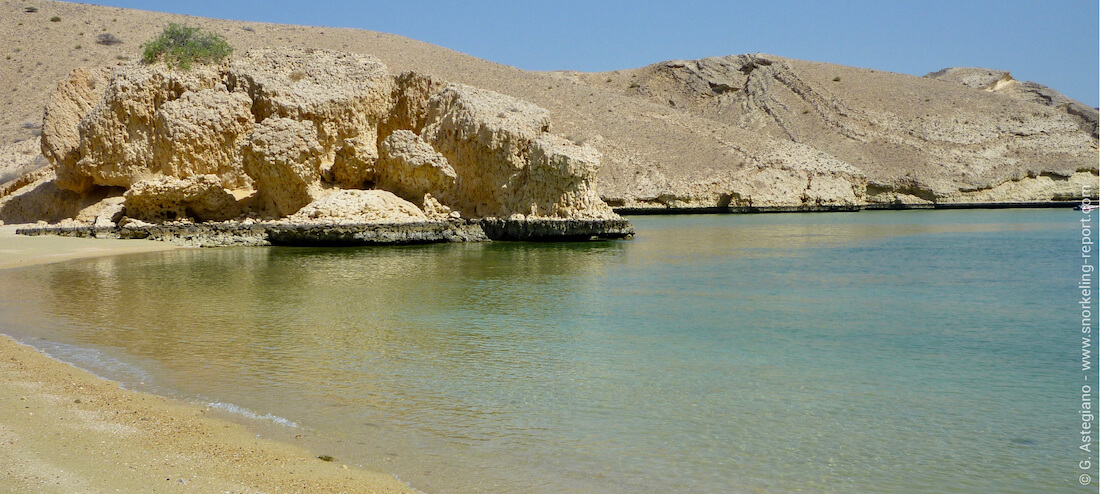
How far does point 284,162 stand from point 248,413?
1568 centimetres

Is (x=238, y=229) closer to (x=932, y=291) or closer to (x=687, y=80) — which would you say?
(x=932, y=291)

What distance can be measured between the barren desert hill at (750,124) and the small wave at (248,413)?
134 feet

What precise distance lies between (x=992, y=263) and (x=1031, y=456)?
1217cm

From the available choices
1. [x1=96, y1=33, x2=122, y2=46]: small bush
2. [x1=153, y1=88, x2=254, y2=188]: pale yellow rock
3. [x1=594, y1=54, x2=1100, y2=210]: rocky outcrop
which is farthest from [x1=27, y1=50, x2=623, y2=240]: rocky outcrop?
[x1=96, y1=33, x2=122, y2=46]: small bush

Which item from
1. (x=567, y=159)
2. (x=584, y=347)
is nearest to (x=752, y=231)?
(x=567, y=159)

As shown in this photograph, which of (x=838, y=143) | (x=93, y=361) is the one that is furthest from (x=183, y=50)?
(x=838, y=143)

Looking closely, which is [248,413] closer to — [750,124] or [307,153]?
[307,153]

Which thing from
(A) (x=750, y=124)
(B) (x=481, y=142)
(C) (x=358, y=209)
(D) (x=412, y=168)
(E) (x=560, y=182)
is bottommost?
(C) (x=358, y=209)

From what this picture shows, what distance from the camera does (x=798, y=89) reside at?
6600 cm

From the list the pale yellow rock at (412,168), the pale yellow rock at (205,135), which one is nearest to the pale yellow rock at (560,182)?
the pale yellow rock at (412,168)

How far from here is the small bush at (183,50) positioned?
2234 centimetres

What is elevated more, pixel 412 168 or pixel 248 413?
pixel 412 168

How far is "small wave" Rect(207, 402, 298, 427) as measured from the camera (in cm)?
508

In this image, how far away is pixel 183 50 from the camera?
74.4 ft
